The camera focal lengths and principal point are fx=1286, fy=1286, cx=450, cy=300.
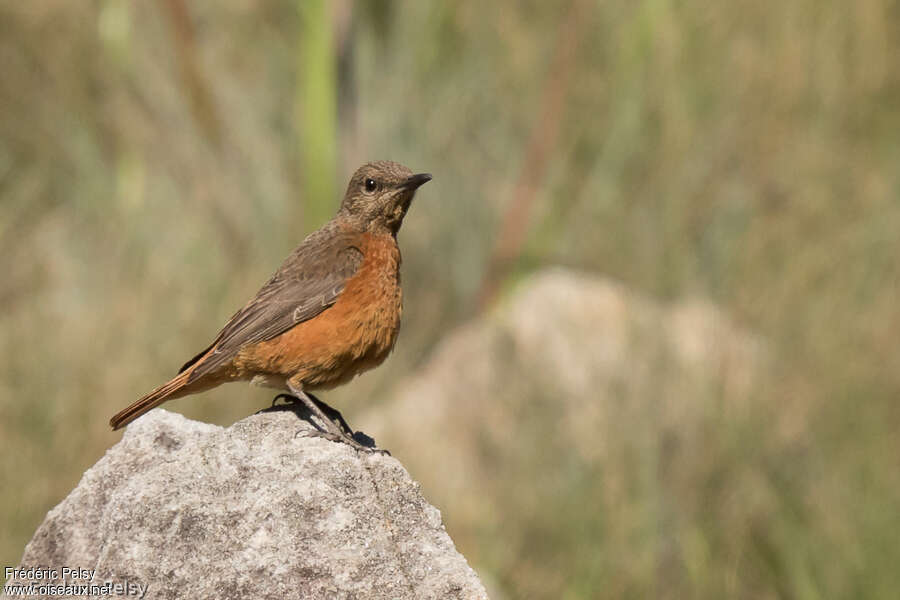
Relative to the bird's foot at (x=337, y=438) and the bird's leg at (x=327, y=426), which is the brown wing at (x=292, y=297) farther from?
the bird's foot at (x=337, y=438)

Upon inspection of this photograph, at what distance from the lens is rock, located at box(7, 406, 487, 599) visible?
3658mm

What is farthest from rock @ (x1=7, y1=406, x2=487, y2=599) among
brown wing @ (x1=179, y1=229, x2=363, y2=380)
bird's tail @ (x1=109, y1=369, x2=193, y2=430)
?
brown wing @ (x1=179, y1=229, x2=363, y2=380)

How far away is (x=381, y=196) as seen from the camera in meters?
6.00

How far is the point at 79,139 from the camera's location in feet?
47.3

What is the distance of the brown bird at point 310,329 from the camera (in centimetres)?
523

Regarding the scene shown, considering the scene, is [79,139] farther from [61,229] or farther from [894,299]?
[894,299]

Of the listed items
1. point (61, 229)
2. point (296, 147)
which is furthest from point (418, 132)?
point (61, 229)

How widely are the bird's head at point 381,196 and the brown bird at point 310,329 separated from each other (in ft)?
0.60

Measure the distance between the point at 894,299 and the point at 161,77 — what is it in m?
7.23

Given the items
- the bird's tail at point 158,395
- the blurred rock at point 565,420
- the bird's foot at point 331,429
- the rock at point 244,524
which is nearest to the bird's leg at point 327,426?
the bird's foot at point 331,429

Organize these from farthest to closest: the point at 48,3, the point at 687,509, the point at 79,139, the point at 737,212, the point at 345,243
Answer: the point at 48,3 → the point at 79,139 → the point at 737,212 → the point at 687,509 → the point at 345,243

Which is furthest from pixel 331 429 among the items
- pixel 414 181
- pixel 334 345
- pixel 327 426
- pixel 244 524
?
pixel 414 181

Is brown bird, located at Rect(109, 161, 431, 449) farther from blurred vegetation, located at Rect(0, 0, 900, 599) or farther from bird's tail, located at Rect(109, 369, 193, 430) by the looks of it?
blurred vegetation, located at Rect(0, 0, 900, 599)

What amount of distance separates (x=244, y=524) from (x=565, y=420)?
6.34 meters
